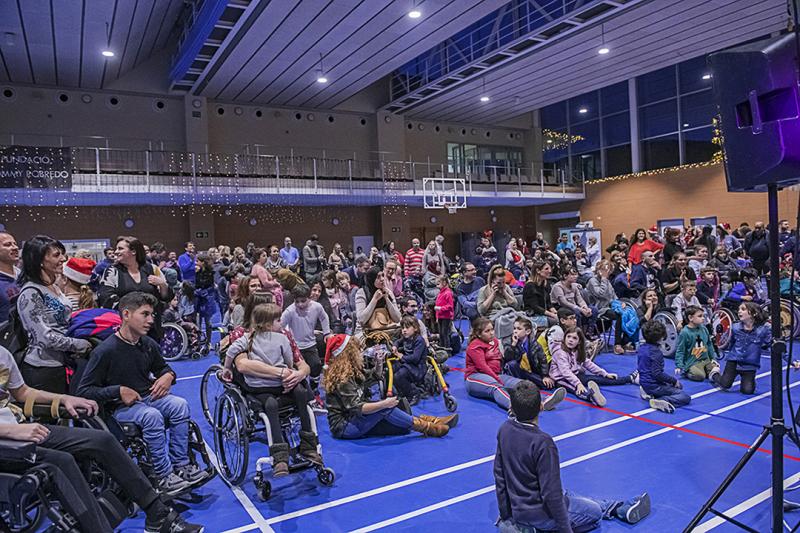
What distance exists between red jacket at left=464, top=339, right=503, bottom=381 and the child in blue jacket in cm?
216

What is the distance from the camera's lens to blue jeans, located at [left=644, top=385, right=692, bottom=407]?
15.1 ft

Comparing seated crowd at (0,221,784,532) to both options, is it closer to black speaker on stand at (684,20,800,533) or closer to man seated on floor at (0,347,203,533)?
man seated on floor at (0,347,203,533)

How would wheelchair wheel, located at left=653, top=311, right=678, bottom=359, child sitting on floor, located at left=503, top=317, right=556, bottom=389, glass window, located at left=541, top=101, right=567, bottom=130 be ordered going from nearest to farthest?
child sitting on floor, located at left=503, top=317, right=556, bottom=389 → wheelchair wheel, located at left=653, top=311, right=678, bottom=359 → glass window, located at left=541, top=101, right=567, bottom=130

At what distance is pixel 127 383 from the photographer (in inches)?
118

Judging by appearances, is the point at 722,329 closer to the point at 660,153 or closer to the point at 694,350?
the point at 694,350

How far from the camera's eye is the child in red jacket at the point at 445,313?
6.79 metres

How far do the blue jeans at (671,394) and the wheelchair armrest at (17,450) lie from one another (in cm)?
461

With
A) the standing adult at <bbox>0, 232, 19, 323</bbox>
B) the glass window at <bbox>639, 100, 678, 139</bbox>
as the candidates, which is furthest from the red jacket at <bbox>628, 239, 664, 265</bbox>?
the glass window at <bbox>639, 100, 678, 139</bbox>

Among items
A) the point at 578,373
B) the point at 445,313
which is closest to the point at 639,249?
the point at 445,313

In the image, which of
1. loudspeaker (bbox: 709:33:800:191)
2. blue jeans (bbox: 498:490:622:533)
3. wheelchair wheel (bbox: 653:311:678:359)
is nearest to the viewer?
loudspeaker (bbox: 709:33:800:191)

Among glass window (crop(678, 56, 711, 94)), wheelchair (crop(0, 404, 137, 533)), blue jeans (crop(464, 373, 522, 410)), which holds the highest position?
glass window (crop(678, 56, 711, 94))

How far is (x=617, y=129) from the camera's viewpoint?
19.3 meters

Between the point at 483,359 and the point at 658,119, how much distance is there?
641 inches

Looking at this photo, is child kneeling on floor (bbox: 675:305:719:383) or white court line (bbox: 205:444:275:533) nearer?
white court line (bbox: 205:444:275:533)
